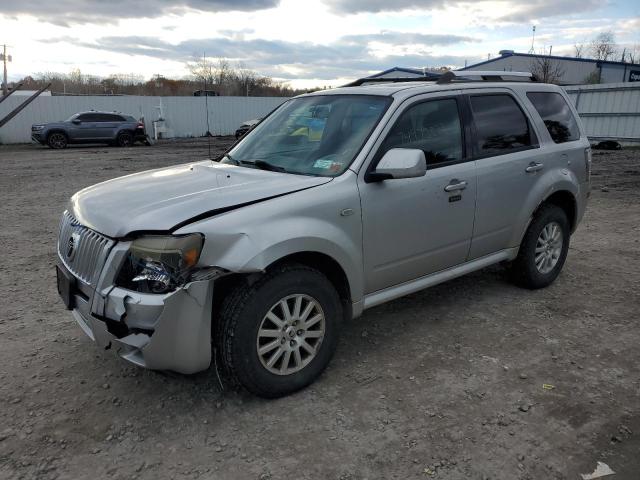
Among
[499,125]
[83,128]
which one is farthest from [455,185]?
[83,128]

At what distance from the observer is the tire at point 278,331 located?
114 inches

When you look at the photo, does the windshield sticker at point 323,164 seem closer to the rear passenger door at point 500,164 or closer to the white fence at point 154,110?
the rear passenger door at point 500,164

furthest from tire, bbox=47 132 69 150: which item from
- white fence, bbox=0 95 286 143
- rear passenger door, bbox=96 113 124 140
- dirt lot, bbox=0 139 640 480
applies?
dirt lot, bbox=0 139 640 480

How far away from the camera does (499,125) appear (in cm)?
444

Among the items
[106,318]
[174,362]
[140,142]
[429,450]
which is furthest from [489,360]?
[140,142]

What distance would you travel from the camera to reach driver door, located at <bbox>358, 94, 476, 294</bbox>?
3.52 m

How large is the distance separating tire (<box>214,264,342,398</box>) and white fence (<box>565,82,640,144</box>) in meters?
21.0

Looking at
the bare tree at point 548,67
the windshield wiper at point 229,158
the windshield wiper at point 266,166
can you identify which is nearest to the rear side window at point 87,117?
the windshield wiper at point 229,158

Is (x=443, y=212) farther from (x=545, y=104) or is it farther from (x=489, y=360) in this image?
(x=545, y=104)

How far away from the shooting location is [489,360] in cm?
370

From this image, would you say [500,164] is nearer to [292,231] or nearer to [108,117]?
[292,231]

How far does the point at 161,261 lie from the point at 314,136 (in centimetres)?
164

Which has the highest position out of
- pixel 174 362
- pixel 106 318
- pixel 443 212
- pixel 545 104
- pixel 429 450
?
pixel 545 104

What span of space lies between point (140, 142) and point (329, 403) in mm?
25650
